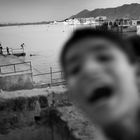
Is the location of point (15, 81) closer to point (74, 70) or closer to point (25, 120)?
point (25, 120)

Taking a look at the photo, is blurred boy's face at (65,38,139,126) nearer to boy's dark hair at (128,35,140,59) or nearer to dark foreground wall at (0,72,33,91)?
boy's dark hair at (128,35,140,59)

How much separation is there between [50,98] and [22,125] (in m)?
1.21

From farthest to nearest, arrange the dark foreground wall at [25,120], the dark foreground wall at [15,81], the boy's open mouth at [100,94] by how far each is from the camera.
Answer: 1. the dark foreground wall at [15,81]
2. the dark foreground wall at [25,120]
3. the boy's open mouth at [100,94]

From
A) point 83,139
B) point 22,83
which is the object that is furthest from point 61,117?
point 22,83

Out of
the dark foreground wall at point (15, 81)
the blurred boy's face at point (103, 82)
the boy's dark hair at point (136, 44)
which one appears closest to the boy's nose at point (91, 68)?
the blurred boy's face at point (103, 82)

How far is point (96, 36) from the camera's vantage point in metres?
0.76

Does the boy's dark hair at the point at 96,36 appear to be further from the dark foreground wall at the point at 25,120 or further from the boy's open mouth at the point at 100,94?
the dark foreground wall at the point at 25,120

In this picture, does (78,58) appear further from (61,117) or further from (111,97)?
(61,117)

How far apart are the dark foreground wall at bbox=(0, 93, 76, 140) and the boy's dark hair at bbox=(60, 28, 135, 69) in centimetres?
701

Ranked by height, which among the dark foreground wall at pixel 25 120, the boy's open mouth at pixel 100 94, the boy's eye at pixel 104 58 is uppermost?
the boy's eye at pixel 104 58

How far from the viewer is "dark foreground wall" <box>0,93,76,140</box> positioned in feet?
26.6

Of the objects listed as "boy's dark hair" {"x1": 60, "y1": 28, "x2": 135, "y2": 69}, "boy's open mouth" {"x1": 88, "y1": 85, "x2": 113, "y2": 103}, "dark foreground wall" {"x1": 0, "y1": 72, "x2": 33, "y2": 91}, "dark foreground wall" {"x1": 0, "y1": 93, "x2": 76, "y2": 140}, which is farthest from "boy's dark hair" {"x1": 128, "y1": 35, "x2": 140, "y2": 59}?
"dark foreground wall" {"x1": 0, "y1": 72, "x2": 33, "y2": 91}

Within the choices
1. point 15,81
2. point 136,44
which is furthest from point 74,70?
point 15,81

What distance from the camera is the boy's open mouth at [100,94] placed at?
70 centimetres
